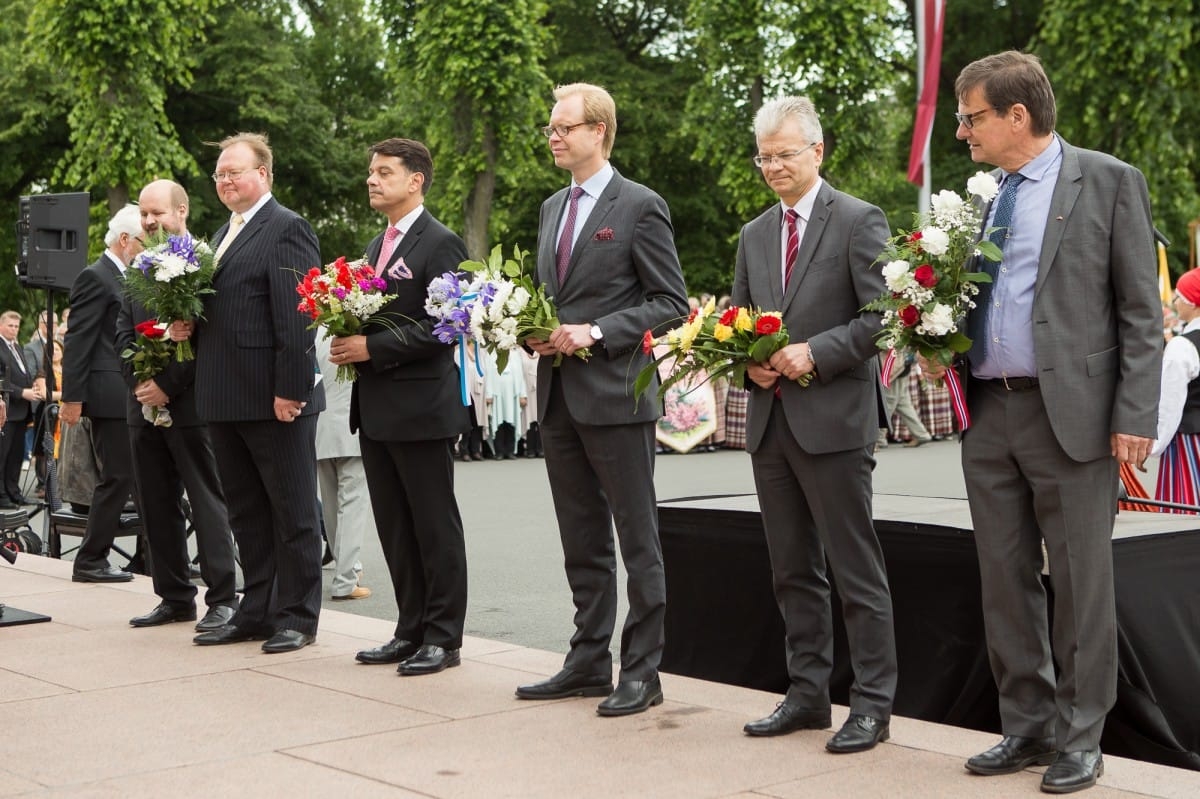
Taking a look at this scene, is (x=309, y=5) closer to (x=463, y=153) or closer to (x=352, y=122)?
(x=352, y=122)

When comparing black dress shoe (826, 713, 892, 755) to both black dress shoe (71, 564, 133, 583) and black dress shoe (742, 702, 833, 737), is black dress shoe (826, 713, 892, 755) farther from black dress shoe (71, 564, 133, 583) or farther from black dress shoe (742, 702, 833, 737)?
black dress shoe (71, 564, 133, 583)

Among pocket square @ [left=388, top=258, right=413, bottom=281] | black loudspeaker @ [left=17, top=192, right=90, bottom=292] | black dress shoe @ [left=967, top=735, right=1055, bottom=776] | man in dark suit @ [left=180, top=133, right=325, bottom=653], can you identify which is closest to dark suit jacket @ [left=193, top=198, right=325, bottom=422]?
man in dark suit @ [left=180, top=133, right=325, bottom=653]

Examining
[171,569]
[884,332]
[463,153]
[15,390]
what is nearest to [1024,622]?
[884,332]

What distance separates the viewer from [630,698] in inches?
217

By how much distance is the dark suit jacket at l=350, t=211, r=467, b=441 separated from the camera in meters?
6.33

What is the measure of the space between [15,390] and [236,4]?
21.4 m

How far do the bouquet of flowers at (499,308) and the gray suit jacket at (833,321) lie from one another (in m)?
0.81

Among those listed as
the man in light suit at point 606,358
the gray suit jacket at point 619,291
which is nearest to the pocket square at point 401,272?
the man in light suit at point 606,358

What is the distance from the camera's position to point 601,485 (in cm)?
586

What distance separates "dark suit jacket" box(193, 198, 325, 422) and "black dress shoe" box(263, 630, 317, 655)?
3.26 ft

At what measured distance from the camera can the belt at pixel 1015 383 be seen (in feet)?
14.9

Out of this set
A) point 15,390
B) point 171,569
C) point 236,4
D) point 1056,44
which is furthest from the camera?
point 236,4

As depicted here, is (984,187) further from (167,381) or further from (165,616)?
(165,616)

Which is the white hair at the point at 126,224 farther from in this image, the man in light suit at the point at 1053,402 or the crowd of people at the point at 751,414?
the man in light suit at the point at 1053,402
